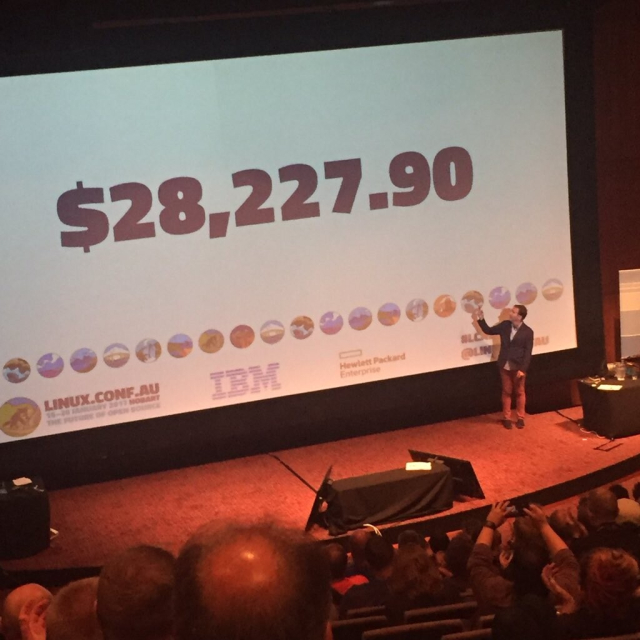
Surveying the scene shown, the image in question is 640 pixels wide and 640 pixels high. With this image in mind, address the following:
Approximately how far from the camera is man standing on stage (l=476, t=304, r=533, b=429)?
267 inches

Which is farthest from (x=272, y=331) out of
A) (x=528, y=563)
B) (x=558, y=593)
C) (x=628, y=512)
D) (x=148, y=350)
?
(x=558, y=593)

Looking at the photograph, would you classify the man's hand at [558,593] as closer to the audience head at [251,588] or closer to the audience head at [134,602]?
the audience head at [134,602]

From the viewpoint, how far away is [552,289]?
287 inches

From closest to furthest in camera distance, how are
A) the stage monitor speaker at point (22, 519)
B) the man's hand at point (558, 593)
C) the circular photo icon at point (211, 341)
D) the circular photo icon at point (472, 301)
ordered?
the man's hand at point (558, 593)
the stage monitor speaker at point (22, 519)
the circular photo icon at point (211, 341)
the circular photo icon at point (472, 301)

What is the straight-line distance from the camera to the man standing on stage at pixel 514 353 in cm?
677

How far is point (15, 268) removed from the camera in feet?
19.5

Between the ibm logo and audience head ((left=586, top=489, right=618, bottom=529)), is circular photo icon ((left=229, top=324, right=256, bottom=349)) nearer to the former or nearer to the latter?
the ibm logo

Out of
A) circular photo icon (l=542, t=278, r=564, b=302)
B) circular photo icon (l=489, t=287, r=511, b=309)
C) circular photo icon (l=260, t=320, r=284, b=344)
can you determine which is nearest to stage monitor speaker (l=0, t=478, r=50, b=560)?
circular photo icon (l=260, t=320, r=284, b=344)

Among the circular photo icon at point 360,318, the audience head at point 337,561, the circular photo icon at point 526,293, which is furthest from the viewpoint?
the circular photo icon at point 526,293

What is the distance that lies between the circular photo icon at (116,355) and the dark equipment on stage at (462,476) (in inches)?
89.2

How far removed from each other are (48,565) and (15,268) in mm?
2063

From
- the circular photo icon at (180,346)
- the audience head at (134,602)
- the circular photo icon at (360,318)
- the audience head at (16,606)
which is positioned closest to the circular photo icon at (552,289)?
the circular photo icon at (360,318)

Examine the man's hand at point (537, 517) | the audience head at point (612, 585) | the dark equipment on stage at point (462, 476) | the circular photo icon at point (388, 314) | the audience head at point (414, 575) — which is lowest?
the dark equipment on stage at point (462, 476)

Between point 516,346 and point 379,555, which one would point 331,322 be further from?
point 379,555
